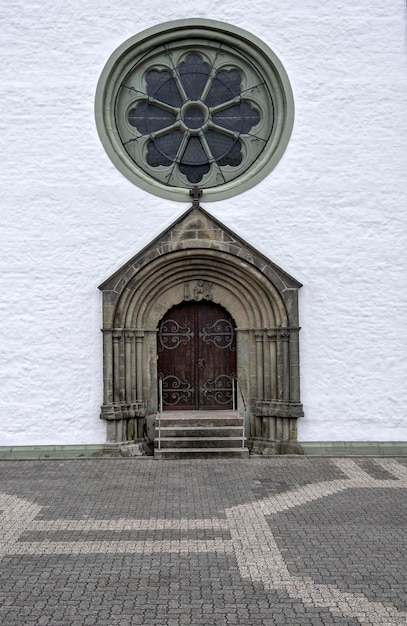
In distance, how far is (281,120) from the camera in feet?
34.6

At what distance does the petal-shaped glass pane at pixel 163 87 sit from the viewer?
1088cm

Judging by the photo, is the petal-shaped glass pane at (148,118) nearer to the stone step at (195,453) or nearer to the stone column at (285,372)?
the stone column at (285,372)

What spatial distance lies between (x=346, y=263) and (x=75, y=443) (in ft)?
17.5

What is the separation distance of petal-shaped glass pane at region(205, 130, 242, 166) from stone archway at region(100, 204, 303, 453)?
1.28 metres

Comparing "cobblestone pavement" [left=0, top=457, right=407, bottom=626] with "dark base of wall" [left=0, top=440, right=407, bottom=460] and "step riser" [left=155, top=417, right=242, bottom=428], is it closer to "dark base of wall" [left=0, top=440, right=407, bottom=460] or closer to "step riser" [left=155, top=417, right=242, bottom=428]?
"dark base of wall" [left=0, top=440, right=407, bottom=460]

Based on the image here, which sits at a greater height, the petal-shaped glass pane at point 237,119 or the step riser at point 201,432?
the petal-shaped glass pane at point 237,119

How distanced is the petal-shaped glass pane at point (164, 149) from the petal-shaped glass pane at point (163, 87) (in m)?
0.57

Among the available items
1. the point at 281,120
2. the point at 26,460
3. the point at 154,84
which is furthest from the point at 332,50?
the point at 26,460

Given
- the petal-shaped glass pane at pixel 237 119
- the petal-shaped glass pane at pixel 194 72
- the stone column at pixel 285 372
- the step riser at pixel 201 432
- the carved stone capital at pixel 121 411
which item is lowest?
the step riser at pixel 201 432

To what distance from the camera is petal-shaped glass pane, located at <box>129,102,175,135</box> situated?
10883mm

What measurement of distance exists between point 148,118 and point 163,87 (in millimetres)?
614

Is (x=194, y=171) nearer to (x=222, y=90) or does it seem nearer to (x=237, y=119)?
(x=237, y=119)

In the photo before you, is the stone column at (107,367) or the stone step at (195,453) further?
the stone column at (107,367)

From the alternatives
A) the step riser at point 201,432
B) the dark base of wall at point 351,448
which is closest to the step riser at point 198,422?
the step riser at point 201,432
